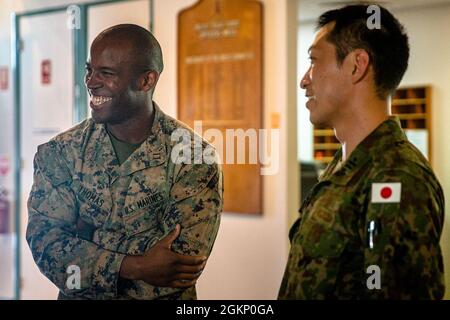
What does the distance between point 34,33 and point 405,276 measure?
123 cm

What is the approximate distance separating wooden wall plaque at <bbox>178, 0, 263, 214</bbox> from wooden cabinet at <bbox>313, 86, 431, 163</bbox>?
0.23 meters

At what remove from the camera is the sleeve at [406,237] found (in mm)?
1229

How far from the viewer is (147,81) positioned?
59.3 inches

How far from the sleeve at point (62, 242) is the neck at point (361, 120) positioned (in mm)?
636

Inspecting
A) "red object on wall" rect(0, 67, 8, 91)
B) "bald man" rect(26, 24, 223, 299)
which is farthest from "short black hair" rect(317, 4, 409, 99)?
"red object on wall" rect(0, 67, 8, 91)

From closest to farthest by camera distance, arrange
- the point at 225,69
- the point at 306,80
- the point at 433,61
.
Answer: the point at 306,80
the point at 433,61
the point at 225,69

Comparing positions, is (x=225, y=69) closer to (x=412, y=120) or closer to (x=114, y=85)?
(x=114, y=85)

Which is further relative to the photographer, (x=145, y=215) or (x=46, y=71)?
(x=46, y=71)

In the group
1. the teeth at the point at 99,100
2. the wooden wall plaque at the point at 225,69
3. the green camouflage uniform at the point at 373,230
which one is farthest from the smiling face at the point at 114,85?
the green camouflage uniform at the point at 373,230

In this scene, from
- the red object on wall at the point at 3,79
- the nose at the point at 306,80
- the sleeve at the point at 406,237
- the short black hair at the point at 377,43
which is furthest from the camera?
the red object on wall at the point at 3,79

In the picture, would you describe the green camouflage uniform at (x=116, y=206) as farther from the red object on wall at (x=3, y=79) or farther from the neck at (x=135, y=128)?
the red object on wall at (x=3, y=79)

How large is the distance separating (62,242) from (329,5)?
2.96 feet

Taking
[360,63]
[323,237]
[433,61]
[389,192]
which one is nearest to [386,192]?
[389,192]

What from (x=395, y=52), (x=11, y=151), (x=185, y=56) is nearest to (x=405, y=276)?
(x=395, y=52)
